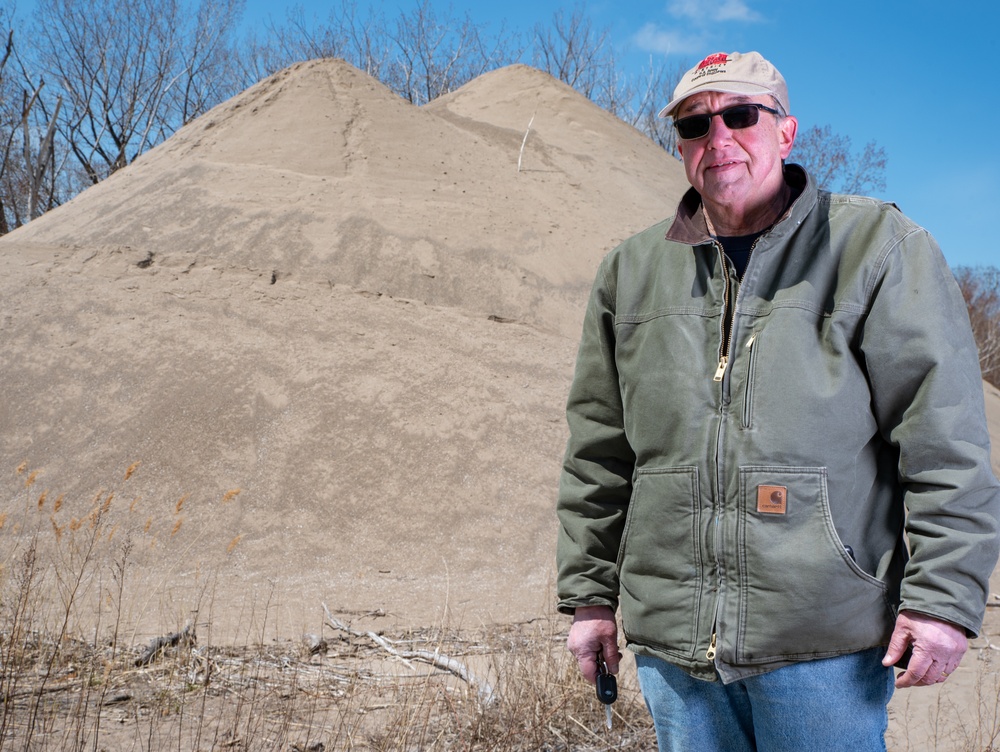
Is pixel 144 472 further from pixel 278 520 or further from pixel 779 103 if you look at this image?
pixel 779 103

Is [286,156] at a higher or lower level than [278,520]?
higher

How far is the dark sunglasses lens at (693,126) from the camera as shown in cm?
194

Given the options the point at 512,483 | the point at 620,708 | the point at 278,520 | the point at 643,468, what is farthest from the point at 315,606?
the point at 643,468

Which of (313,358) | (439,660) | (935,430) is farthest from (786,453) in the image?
(313,358)

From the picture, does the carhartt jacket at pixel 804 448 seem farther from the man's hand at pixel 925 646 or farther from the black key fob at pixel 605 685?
the black key fob at pixel 605 685

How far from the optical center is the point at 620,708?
12.7ft

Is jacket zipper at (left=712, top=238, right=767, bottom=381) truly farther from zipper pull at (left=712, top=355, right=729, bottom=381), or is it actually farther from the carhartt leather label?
the carhartt leather label

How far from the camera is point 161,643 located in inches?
183

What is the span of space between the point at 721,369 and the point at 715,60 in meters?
0.68

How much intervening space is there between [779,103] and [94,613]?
16.8 feet

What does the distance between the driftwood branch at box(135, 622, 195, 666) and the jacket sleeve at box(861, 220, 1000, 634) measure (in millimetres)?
3685

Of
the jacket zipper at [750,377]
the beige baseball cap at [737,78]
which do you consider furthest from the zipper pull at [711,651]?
the beige baseball cap at [737,78]

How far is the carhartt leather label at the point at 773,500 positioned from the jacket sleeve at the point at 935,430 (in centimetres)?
23

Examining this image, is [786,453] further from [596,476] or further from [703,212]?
[703,212]
